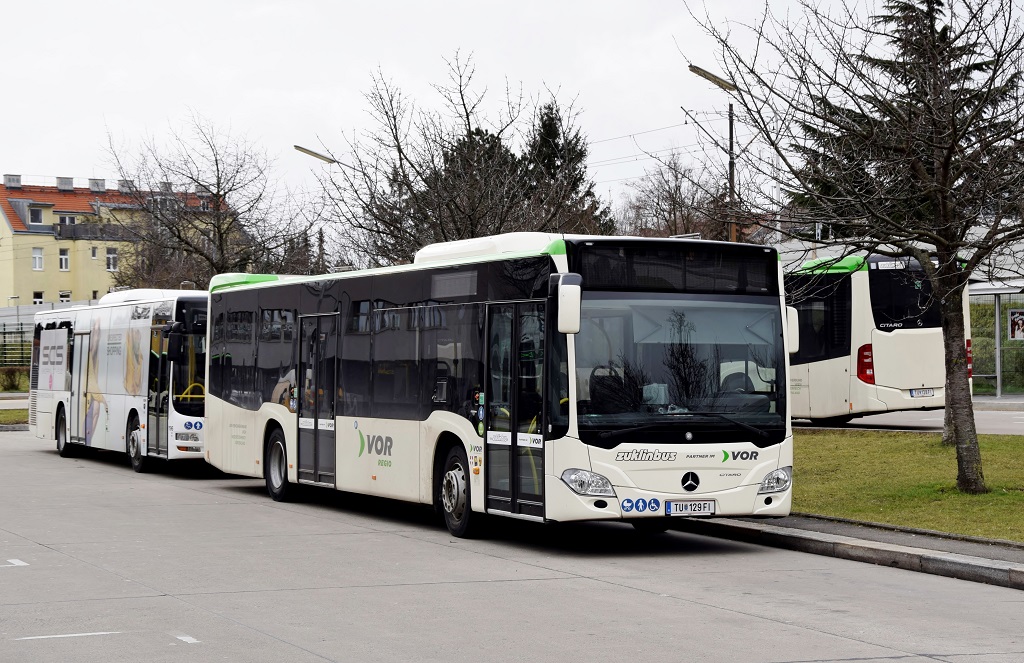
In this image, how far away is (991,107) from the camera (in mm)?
14859

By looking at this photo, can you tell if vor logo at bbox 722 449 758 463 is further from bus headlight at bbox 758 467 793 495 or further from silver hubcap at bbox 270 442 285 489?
silver hubcap at bbox 270 442 285 489

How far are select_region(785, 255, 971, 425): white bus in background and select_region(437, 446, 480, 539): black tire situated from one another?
597 inches

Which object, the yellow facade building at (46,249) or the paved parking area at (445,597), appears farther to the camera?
the yellow facade building at (46,249)

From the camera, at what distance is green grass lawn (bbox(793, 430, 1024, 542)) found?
14180 millimetres

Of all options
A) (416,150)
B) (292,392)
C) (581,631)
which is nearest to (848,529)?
(581,631)

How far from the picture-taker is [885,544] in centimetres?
1267

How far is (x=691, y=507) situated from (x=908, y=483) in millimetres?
5223

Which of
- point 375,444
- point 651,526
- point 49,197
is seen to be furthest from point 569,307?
point 49,197

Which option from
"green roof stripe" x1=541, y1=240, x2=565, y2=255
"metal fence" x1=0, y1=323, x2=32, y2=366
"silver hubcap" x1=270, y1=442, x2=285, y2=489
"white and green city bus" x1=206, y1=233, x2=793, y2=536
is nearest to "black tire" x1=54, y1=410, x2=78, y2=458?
"silver hubcap" x1=270, y1=442, x2=285, y2=489

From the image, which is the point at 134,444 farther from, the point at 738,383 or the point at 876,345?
the point at 738,383

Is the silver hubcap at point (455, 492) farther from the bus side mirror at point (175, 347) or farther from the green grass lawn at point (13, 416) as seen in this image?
the green grass lawn at point (13, 416)

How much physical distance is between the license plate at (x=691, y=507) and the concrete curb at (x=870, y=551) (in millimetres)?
984

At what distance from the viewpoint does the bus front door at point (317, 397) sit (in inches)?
687

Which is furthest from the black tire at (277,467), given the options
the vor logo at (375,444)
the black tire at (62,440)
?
the black tire at (62,440)
